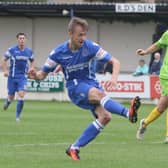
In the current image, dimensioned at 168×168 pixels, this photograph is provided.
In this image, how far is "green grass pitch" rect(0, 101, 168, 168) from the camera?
9.93 metres

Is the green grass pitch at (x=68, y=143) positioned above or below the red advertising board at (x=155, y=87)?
above

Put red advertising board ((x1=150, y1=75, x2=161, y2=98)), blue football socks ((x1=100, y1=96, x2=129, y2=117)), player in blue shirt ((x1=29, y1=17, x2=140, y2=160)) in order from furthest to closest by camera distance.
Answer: red advertising board ((x1=150, y1=75, x2=161, y2=98)) < player in blue shirt ((x1=29, y1=17, x2=140, y2=160)) < blue football socks ((x1=100, y1=96, x2=129, y2=117))

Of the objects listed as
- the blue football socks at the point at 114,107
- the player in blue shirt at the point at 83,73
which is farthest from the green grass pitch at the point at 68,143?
the blue football socks at the point at 114,107

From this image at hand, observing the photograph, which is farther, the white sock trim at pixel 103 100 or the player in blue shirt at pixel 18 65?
the player in blue shirt at pixel 18 65

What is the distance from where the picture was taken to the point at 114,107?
9.80 meters

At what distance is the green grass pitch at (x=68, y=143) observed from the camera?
9.93 metres

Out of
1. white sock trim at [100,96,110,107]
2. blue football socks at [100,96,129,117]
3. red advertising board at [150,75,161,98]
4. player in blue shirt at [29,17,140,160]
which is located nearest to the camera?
blue football socks at [100,96,129,117]

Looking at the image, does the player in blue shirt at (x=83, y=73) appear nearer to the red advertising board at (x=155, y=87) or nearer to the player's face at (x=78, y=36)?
the player's face at (x=78, y=36)

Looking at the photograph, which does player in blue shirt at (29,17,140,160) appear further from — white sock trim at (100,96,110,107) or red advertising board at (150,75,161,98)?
red advertising board at (150,75,161,98)

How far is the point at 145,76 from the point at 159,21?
403 inches

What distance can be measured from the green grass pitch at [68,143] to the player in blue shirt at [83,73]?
445 mm

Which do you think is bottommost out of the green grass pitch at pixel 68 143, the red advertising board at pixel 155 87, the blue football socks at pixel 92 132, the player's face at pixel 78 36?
the red advertising board at pixel 155 87

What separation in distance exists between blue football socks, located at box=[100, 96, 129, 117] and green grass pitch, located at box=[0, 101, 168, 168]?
26.1 inches

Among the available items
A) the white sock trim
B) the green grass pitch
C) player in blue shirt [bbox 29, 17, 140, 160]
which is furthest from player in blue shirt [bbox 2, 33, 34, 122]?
the white sock trim
